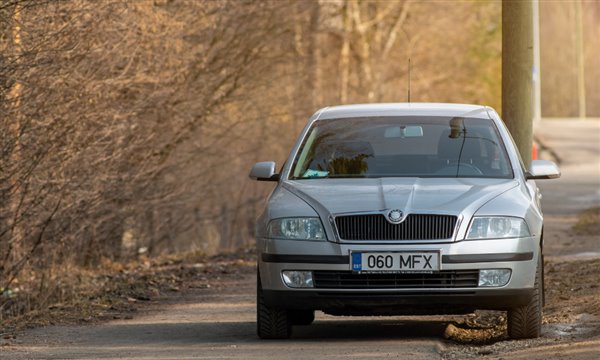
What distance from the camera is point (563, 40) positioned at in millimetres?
94688

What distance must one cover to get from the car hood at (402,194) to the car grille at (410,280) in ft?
1.26

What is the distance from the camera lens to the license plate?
9.23 metres

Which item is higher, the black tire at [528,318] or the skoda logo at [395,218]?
the skoda logo at [395,218]

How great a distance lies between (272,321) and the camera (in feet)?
32.6

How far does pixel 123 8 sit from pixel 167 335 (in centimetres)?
675

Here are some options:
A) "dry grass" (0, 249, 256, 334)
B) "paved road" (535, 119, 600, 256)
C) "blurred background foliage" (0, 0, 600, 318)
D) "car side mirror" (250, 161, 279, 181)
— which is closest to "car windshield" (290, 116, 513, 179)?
"car side mirror" (250, 161, 279, 181)

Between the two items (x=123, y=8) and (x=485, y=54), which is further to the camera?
(x=485, y=54)

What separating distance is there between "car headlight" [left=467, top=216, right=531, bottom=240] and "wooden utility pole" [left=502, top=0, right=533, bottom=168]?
4.31 metres

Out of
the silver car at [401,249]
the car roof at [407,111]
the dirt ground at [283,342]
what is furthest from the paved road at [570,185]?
the silver car at [401,249]

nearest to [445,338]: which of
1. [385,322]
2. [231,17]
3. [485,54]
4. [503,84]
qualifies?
[385,322]

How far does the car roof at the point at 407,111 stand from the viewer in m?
10.9

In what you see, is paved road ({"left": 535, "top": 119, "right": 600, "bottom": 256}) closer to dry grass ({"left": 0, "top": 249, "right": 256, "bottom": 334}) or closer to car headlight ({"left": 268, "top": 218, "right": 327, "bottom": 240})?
dry grass ({"left": 0, "top": 249, "right": 256, "bottom": 334})

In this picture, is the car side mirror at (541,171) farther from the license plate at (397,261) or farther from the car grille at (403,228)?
the license plate at (397,261)

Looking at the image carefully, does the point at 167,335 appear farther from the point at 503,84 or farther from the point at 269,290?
the point at 503,84
